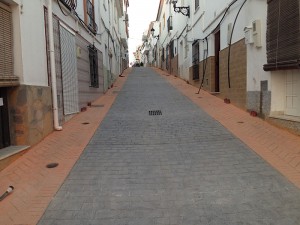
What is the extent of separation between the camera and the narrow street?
328 centimetres

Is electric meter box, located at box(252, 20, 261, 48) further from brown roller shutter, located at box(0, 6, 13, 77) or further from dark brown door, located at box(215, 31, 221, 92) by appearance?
brown roller shutter, located at box(0, 6, 13, 77)

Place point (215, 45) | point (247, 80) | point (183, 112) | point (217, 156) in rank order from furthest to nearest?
point (215, 45) < point (183, 112) < point (247, 80) < point (217, 156)

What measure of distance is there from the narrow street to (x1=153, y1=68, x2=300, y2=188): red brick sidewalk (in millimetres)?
172

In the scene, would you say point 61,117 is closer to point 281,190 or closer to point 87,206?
point 87,206

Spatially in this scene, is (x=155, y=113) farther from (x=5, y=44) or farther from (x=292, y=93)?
(x=5, y=44)

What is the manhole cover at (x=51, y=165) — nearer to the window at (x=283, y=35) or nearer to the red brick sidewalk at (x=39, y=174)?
the red brick sidewalk at (x=39, y=174)

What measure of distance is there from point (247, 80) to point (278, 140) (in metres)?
2.79

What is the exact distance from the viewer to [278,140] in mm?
5758

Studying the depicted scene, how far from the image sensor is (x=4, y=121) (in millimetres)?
5285

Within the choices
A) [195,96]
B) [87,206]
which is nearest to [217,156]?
[87,206]

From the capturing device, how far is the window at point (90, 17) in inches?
419

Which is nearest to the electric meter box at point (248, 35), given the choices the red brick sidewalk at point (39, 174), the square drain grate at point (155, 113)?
the square drain grate at point (155, 113)

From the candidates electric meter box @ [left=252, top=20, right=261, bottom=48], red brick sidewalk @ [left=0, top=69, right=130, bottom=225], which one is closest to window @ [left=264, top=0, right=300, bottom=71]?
electric meter box @ [left=252, top=20, right=261, bottom=48]

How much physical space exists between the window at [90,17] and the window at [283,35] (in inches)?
245
